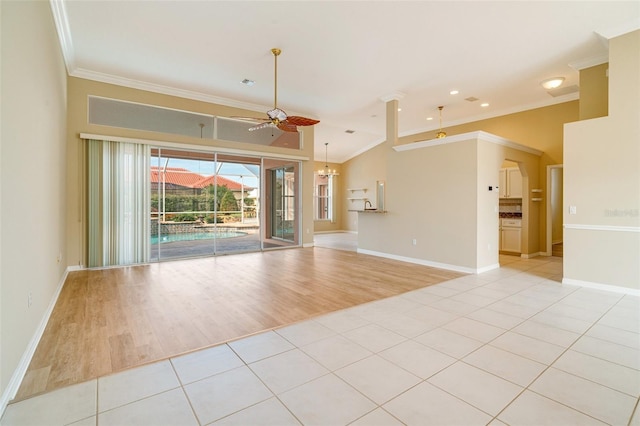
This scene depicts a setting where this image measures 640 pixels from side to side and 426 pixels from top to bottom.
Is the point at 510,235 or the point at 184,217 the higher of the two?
the point at 184,217

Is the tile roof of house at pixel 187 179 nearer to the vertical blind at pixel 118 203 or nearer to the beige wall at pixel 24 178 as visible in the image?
the vertical blind at pixel 118 203

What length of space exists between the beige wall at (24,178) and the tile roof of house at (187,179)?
8.78ft

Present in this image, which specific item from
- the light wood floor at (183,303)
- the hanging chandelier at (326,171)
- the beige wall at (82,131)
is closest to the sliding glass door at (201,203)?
the beige wall at (82,131)

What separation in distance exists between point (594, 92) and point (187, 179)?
26.0 ft

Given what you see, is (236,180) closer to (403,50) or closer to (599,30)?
(403,50)

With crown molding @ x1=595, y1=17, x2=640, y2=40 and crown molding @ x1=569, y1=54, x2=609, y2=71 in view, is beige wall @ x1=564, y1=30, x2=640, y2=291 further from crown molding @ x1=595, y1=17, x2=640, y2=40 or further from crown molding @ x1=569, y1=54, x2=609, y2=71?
crown molding @ x1=569, y1=54, x2=609, y2=71

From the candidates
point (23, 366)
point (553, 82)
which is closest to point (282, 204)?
point (553, 82)

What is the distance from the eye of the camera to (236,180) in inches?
301

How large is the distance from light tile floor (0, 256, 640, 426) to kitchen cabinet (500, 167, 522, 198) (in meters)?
4.63

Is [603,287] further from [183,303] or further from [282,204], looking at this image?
[282,204]

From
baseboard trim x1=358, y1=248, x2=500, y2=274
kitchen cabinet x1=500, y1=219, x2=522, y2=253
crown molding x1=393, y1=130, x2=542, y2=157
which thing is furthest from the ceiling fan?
kitchen cabinet x1=500, y1=219, x2=522, y2=253

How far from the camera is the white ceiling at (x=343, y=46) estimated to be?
3.78 meters

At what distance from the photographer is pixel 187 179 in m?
6.78

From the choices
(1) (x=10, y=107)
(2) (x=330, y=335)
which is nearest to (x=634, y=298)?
(2) (x=330, y=335)
